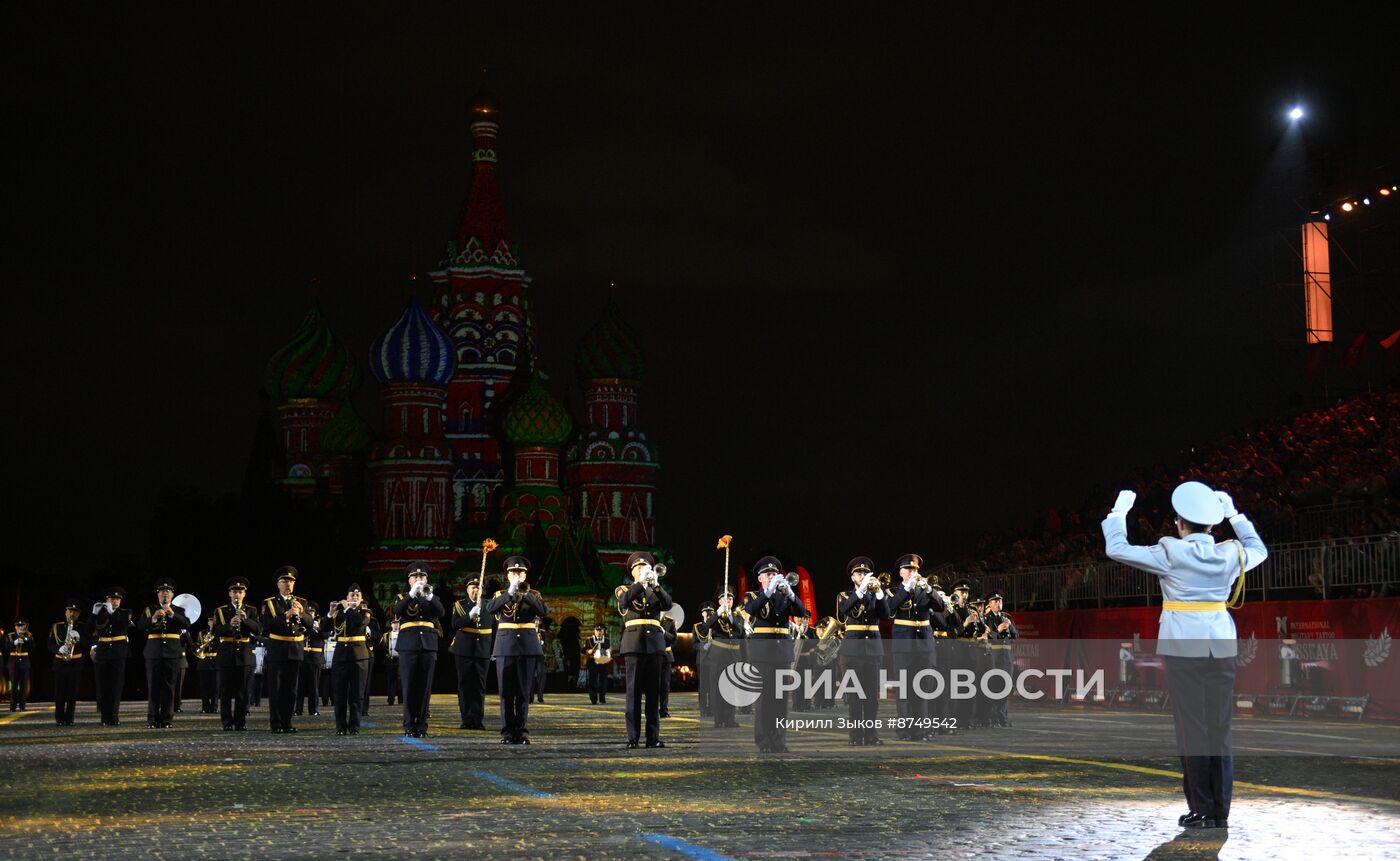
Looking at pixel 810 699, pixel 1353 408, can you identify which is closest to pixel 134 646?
pixel 810 699

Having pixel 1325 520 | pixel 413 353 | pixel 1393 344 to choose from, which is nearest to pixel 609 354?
pixel 413 353

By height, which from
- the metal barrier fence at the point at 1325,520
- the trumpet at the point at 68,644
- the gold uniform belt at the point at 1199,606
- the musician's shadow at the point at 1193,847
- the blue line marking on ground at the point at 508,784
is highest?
the metal barrier fence at the point at 1325,520

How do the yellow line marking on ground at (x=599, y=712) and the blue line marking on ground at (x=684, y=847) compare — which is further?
the yellow line marking on ground at (x=599, y=712)

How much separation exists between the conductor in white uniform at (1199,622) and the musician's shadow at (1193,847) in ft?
1.12

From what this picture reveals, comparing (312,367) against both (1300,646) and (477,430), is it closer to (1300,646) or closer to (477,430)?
(477,430)

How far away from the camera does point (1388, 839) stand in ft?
33.3

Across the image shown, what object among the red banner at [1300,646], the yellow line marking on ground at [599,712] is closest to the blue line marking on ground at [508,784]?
the yellow line marking on ground at [599,712]

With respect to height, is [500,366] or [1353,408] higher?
[500,366]

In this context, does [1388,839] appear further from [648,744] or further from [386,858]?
[648,744]

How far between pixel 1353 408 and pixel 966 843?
3018 cm

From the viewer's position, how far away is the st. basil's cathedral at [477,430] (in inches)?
3578

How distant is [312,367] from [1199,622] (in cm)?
9305

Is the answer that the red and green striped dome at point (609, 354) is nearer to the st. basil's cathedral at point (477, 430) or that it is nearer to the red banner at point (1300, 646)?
the st. basil's cathedral at point (477, 430)

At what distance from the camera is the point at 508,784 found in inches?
553
